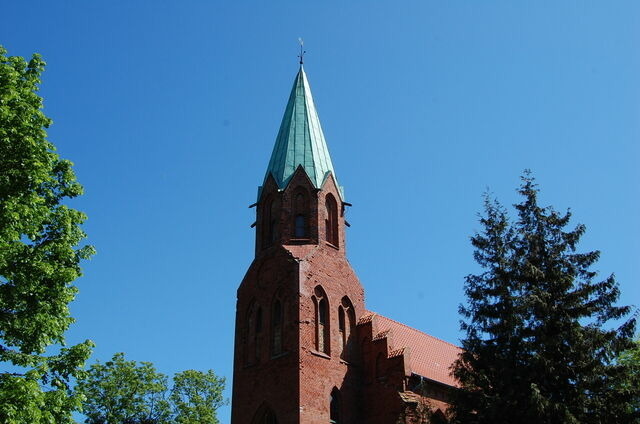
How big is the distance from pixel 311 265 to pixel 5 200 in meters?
15.2

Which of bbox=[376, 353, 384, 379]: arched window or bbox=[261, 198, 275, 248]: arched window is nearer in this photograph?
bbox=[376, 353, 384, 379]: arched window

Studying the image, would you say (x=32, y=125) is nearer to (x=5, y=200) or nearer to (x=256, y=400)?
(x=5, y=200)

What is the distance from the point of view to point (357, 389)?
2716cm

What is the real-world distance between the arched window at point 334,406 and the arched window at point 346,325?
156cm

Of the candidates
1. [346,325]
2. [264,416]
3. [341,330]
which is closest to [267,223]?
[346,325]

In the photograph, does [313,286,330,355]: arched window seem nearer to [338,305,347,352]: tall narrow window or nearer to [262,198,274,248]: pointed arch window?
[338,305,347,352]: tall narrow window

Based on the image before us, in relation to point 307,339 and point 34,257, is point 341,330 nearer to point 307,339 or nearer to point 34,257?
point 307,339

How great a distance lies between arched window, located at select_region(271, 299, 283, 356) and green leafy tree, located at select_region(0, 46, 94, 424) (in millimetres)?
12587

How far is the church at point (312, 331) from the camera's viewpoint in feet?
84.1

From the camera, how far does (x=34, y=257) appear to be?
1425cm

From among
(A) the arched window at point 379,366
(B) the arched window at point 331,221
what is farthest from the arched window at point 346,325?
(B) the arched window at point 331,221

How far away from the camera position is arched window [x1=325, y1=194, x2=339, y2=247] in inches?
1179

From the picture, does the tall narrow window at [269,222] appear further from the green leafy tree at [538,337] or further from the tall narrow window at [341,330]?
the green leafy tree at [538,337]

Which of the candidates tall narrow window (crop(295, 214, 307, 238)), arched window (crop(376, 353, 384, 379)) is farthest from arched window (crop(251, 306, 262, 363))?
arched window (crop(376, 353, 384, 379))
